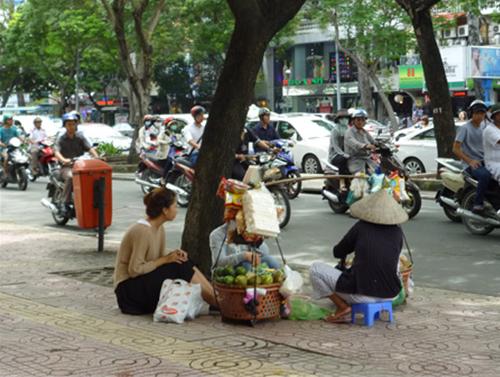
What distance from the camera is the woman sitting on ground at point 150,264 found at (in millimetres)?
8008

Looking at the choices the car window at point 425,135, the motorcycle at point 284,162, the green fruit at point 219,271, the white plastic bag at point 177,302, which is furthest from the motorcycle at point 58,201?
the car window at point 425,135

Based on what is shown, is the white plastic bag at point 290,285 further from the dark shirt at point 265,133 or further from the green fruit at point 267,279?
the dark shirt at point 265,133

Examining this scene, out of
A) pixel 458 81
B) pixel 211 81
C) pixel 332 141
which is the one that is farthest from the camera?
pixel 211 81

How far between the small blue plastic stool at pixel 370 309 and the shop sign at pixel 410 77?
40898 mm

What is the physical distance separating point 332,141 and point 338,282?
8.35m

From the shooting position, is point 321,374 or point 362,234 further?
point 362,234

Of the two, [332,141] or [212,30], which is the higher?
[212,30]

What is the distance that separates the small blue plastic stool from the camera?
25.4 feet

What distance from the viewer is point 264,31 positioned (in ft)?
30.0

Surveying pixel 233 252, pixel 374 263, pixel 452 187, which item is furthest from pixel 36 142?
pixel 374 263

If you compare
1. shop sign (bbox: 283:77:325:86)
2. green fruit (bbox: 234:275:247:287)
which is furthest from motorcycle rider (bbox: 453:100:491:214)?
shop sign (bbox: 283:77:325:86)

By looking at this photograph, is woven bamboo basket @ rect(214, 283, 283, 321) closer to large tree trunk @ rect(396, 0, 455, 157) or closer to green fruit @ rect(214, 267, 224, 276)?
green fruit @ rect(214, 267, 224, 276)

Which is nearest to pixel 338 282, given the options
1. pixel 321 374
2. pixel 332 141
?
pixel 321 374

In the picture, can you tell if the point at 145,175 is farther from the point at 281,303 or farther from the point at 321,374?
the point at 321,374
